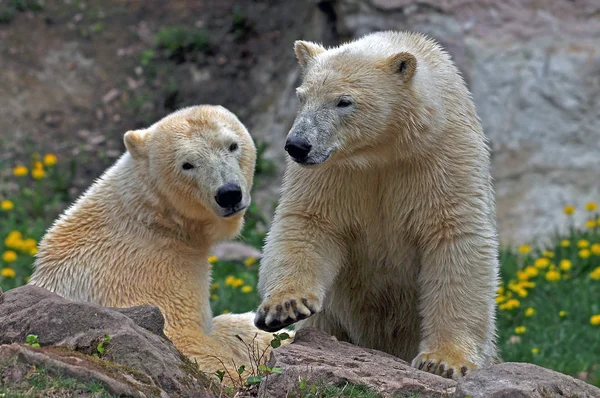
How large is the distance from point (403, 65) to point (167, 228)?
179 cm

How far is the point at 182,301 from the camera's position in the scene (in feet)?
18.4

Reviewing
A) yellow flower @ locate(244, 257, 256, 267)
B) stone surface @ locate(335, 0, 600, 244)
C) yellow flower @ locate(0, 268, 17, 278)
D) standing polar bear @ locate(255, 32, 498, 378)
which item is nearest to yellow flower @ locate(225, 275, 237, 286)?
yellow flower @ locate(244, 257, 256, 267)

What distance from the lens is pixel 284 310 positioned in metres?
4.70

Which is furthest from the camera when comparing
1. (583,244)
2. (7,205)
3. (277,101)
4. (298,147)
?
(277,101)

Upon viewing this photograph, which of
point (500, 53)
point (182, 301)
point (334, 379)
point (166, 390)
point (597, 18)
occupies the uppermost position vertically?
point (597, 18)

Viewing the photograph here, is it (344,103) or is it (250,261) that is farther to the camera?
(250,261)

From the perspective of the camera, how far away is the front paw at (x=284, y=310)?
4.69 m

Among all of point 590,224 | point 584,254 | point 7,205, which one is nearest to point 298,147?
point 584,254

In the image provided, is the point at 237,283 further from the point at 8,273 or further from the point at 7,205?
the point at 7,205

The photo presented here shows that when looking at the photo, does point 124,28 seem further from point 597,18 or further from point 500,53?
point 597,18

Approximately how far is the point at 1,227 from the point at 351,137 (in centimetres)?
633

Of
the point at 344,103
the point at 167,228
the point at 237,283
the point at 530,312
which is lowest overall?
the point at 167,228

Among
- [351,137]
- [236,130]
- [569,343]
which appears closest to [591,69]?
[569,343]

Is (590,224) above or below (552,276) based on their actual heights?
above
